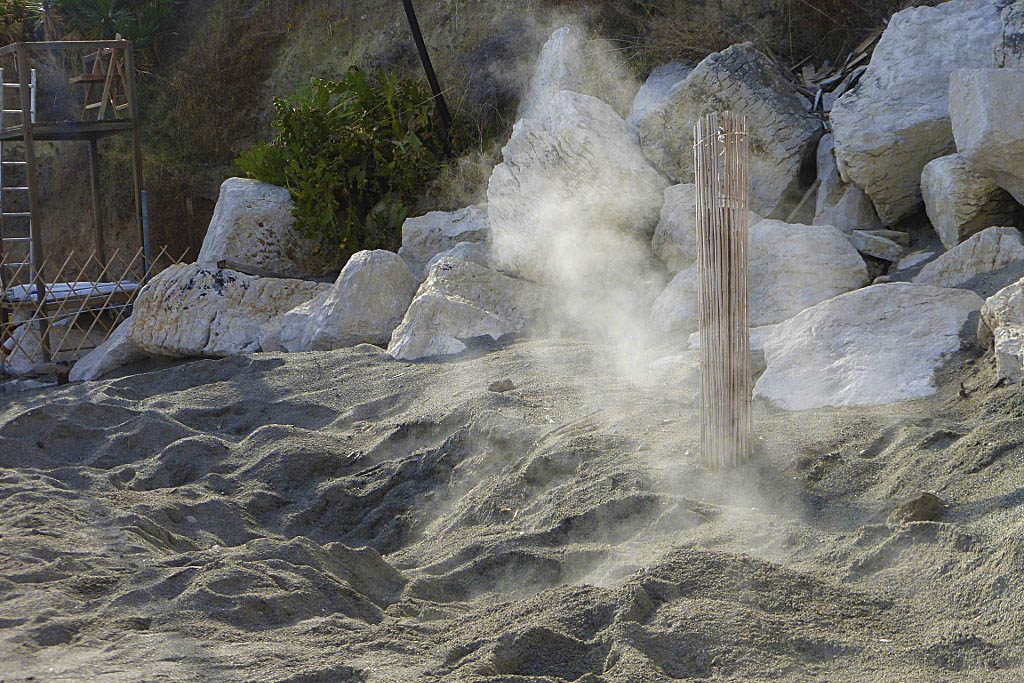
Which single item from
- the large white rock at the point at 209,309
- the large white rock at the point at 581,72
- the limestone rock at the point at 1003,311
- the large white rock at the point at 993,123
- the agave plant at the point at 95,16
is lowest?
the large white rock at the point at 209,309

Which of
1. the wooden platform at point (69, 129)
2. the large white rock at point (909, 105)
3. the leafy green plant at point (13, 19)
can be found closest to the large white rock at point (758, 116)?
the large white rock at point (909, 105)

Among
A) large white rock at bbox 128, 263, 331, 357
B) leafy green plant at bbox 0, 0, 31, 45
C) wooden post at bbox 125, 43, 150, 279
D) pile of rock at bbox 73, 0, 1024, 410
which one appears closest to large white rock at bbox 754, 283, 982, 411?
pile of rock at bbox 73, 0, 1024, 410

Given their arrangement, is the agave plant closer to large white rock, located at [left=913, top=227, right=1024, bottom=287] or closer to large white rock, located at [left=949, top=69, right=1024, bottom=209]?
large white rock, located at [left=949, top=69, right=1024, bottom=209]

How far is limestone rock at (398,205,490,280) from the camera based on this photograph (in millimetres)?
7656

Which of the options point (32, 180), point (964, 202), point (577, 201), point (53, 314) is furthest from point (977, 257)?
point (53, 314)

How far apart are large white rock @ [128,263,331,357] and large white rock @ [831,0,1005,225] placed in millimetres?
3977

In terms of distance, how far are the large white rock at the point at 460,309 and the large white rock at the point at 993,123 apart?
8.76 ft

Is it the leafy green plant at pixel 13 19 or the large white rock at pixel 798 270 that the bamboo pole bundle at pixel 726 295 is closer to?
the large white rock at pixel 798 270

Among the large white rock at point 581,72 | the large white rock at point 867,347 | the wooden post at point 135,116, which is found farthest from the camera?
the wooden post at point 135,116

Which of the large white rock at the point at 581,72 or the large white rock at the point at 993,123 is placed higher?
the large white rock at the point at 581,72

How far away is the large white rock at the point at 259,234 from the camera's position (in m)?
8.78

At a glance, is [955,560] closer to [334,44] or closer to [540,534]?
[540,534]

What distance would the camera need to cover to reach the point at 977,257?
4.65m

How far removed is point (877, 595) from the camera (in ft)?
8.16
